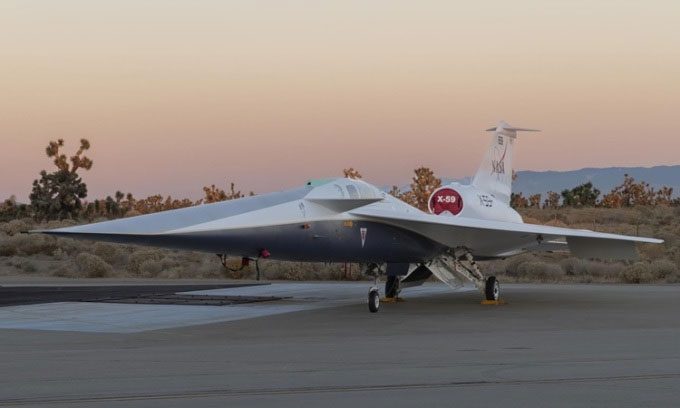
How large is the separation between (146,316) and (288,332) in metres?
3.93

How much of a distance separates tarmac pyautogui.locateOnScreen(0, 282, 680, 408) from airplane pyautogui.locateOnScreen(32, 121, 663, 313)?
3.22ft

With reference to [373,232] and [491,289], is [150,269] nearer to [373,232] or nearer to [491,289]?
[491,289]

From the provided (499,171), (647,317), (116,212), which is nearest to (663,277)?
(499,171)

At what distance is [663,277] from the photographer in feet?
119

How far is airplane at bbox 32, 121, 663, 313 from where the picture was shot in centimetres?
1764

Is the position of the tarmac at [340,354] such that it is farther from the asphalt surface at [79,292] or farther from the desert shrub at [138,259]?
the desert shrub at [138,259]

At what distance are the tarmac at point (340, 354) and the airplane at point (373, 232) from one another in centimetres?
98

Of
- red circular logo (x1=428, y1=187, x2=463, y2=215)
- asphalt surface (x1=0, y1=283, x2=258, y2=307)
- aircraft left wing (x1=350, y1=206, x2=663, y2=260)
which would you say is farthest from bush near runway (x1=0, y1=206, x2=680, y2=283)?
aircraft left wing (x1=350, y1=206, x2=663, y2=260)

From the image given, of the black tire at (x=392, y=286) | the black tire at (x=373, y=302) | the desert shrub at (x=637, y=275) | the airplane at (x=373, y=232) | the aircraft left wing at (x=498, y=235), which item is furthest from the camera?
the desert shrub at (x=637, y=275)

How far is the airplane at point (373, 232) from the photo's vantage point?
17.6 m

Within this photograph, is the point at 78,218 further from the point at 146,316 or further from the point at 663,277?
the point at 146,316

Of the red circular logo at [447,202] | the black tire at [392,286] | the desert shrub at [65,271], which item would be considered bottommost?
the black tire at [392,286]

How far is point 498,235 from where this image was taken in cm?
2269

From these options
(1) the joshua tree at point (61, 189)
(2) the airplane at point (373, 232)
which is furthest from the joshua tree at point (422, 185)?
(2) the airplane at point (373, 232)
